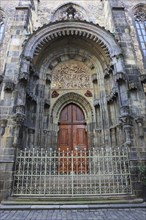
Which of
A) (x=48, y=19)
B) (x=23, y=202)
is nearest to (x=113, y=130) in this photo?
(x=23, y=202)

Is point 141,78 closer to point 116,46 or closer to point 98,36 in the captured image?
point 116,46

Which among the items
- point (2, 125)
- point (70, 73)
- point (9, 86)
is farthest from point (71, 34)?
point (2, 125)

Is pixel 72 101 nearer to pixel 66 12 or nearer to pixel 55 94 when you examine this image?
pixel 55 94

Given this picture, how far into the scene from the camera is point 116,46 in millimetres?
10195

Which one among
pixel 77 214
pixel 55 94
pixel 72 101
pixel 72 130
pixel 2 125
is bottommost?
pixel 77 214

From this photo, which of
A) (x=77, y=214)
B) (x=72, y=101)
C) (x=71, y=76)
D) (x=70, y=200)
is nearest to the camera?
(x=77, y=214)

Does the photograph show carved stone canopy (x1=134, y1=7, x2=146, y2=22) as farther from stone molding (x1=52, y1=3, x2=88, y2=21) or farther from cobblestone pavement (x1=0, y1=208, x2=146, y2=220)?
cobblestone pavement (x1=0, y1=208, x2=146, y2=220)

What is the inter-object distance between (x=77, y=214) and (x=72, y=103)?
6.85 meters

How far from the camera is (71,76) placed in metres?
11.9

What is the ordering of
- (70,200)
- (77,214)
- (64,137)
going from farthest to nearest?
(64,137), (70,200), (77,214)

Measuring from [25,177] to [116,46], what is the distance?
7718mm

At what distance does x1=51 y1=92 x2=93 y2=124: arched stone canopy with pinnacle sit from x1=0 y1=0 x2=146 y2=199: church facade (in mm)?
58

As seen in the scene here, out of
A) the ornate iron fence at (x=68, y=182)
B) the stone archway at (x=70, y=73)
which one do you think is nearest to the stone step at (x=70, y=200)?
the ornate iron fence at (x=68, y=182)

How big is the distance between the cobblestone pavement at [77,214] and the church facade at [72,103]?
1.22 metres
